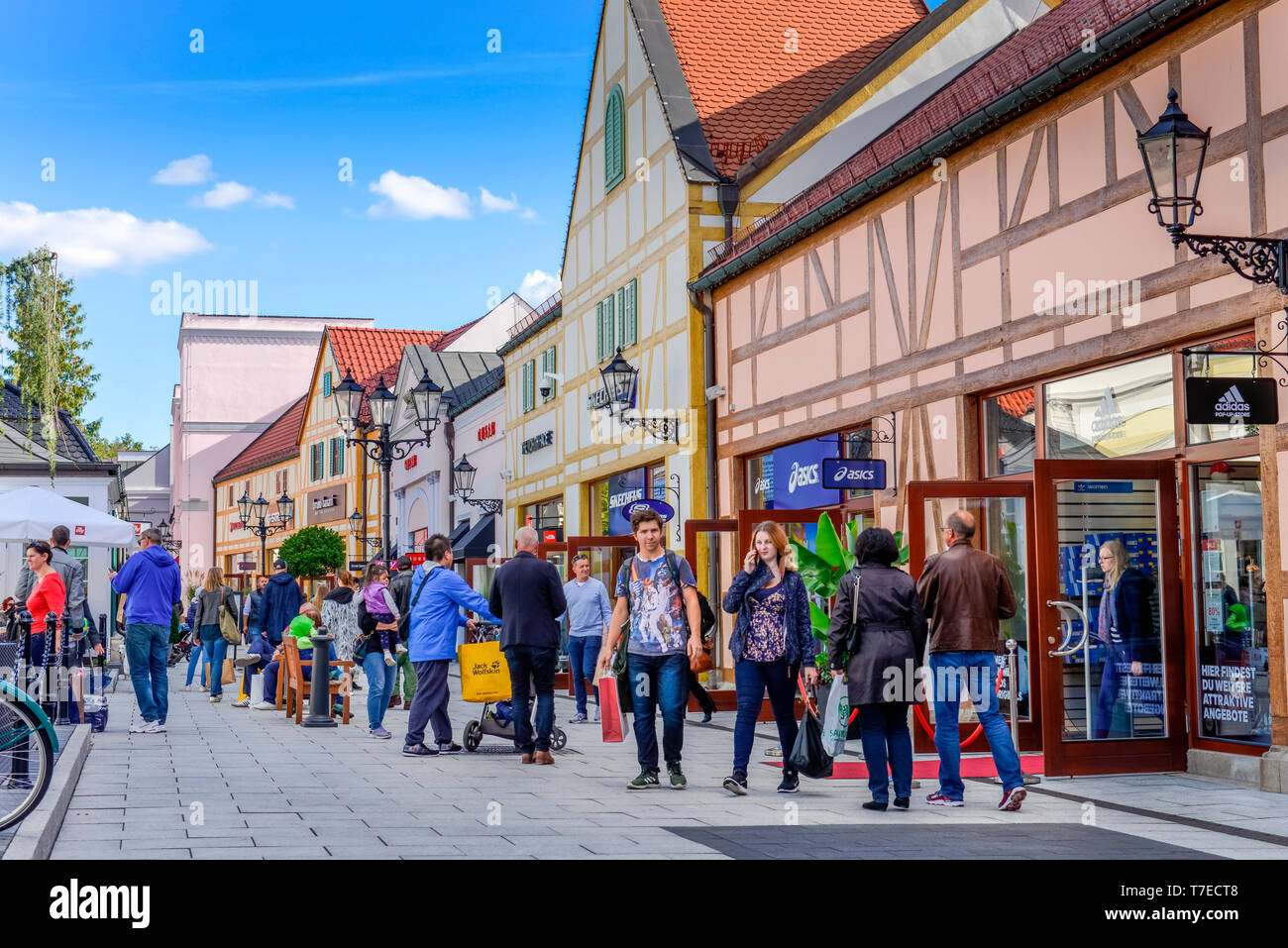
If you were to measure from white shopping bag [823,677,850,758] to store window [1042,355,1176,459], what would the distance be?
10.1 feet

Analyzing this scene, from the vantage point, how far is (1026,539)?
12617 mm

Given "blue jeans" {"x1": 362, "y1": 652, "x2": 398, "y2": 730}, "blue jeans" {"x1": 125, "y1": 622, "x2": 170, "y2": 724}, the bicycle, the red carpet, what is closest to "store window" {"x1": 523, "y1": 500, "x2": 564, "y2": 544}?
"blue jeans" {"x1": 362, "y1": 652, "x2": 398, "y2": 730}

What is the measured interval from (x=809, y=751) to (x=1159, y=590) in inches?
118

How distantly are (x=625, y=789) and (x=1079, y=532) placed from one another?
3.77 m

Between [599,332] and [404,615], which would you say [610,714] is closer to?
[404,615]

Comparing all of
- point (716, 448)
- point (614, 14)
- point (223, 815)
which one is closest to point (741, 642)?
point (223, 815)

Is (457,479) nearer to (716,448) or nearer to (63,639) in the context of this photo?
(716,448)

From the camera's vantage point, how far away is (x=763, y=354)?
1942cm

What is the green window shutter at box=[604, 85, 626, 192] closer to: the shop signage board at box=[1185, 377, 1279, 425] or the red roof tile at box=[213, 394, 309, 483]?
the shop signage board at box=[1185, 377, 1279, 425]

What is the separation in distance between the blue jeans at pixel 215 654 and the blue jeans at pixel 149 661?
5.60 meters

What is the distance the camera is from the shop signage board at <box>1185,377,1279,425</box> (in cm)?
973

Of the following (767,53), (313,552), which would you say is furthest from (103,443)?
(767,53)

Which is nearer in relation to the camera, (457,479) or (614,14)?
(614,14)
